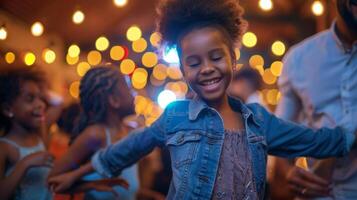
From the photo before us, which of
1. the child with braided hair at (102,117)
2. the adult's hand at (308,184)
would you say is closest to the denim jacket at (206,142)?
the adult's hand at (308,184)

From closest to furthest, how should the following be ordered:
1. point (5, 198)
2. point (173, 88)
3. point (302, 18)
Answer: point (5, 198) < point (302, 18) < point (173, 88)

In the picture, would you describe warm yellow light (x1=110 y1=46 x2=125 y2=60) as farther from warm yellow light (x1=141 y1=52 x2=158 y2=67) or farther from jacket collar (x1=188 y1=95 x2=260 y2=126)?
jacket collar (x1=188 y1=95 x2=260 y2=126)

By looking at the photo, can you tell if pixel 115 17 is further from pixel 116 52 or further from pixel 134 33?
pixel 116 52

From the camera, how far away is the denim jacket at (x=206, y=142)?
6.91ft

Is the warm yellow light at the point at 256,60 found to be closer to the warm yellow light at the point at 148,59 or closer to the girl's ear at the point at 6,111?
the warm yellow light at the point at 148,59

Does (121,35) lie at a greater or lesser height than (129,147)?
greater

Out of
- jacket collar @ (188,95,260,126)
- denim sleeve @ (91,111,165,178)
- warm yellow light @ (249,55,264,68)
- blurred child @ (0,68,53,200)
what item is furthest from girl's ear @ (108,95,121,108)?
warm yellow light @ (249,55,264,68)

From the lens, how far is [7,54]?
342 inches

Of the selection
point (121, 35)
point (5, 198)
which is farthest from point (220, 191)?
point (121, 35)

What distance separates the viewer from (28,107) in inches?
148

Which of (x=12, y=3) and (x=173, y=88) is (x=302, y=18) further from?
(x=173, y=88)

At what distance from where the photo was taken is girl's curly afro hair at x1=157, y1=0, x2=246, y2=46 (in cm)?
226

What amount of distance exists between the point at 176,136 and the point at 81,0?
6.80 metres

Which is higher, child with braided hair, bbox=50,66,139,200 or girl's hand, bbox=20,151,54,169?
child with braided hair, bbox=50,66,139,200
